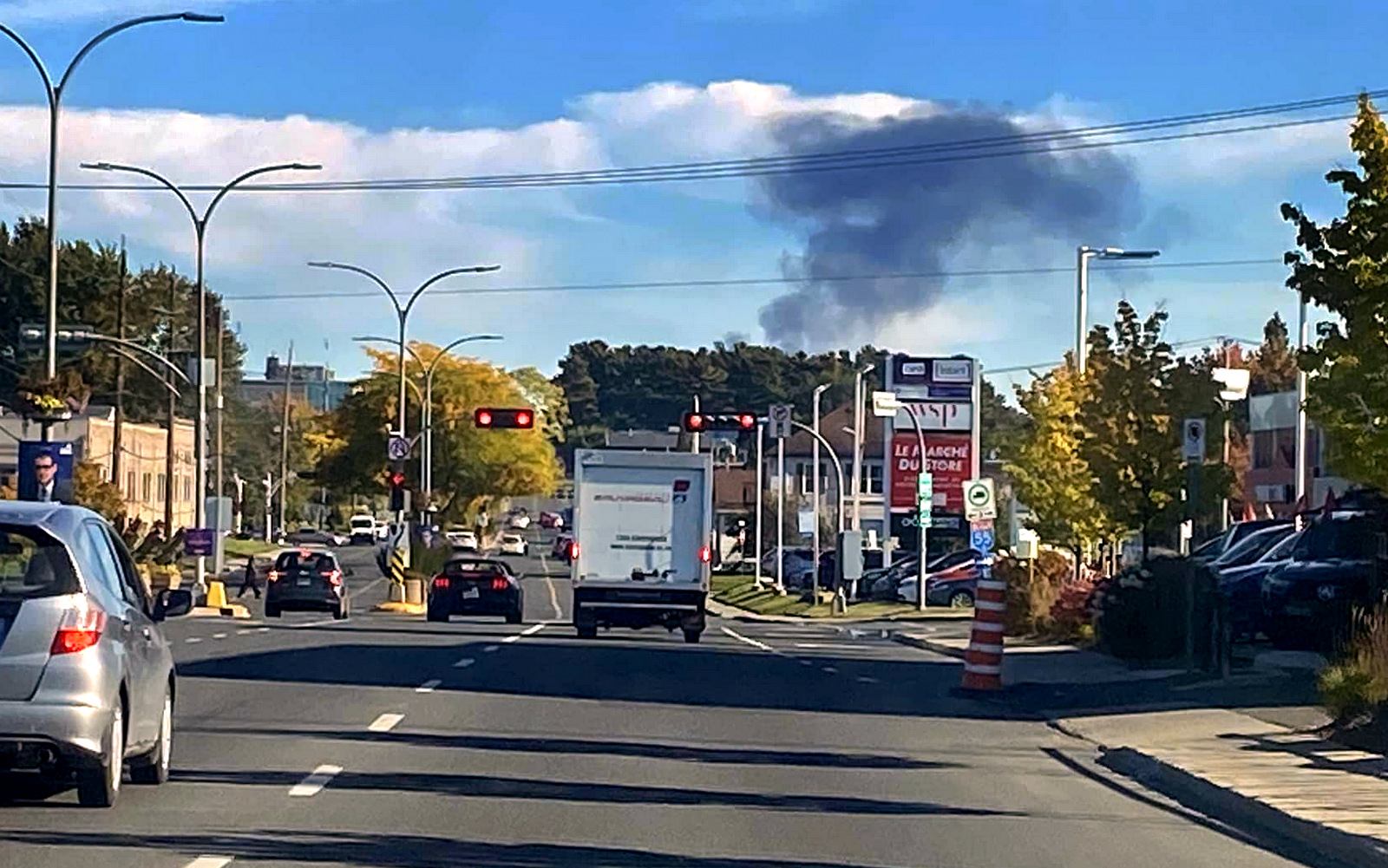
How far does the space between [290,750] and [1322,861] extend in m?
7.69

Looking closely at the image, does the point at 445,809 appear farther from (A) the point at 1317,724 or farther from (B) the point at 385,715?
(A) the point at 1317,724

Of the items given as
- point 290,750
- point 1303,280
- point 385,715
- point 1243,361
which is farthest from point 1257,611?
point 1243,361

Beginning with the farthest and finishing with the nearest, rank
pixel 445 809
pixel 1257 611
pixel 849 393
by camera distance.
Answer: pixel 849 393, pixel 1257 611, pixel 445 809

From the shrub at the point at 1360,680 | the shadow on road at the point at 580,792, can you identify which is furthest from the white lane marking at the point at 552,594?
the shadow on road at the point at 580,792

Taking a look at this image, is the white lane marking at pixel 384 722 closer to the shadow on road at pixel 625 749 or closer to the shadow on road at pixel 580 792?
the shadow on road at pixel 625 749

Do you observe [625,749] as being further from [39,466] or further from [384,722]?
[39,466]

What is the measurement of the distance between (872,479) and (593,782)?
113 meters

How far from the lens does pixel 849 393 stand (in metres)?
166

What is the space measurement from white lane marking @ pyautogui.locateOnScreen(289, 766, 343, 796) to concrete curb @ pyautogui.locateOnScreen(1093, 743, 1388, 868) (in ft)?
19.1

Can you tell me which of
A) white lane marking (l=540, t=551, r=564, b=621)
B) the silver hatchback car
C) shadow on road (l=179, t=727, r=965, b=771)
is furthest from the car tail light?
white lane marking (l=540, t=551, r=564, b=621)

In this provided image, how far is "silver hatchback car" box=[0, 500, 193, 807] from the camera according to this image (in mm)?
12000

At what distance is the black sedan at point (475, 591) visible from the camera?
46.2 m

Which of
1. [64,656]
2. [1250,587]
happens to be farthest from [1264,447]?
[64,656]

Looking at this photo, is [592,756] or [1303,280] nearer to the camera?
[592,756]
